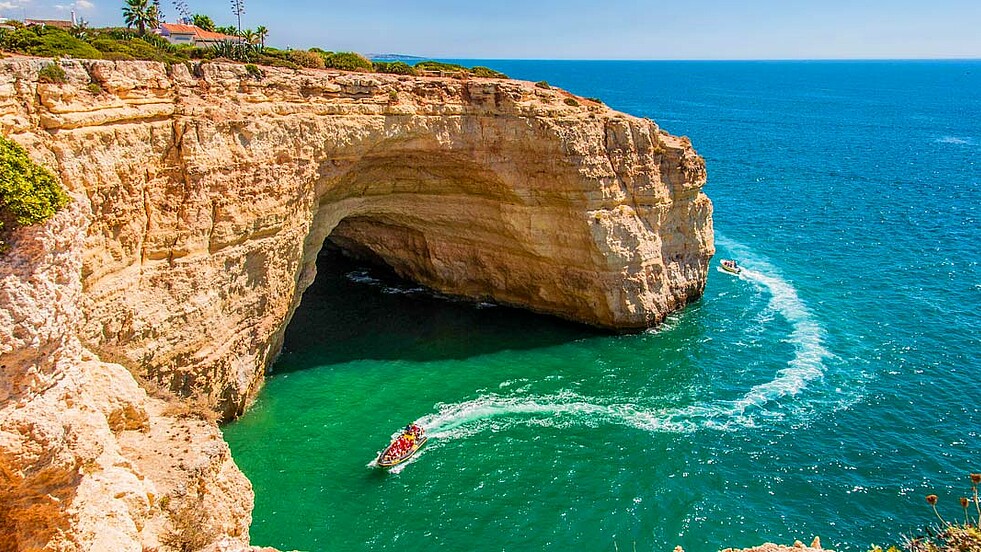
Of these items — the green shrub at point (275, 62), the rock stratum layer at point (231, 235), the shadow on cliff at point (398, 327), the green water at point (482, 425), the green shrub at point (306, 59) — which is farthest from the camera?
the shadow on cliff at point (398, 327)

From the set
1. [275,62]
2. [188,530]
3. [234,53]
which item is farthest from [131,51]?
[188,530]

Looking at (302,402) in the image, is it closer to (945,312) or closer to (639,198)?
(639,198)

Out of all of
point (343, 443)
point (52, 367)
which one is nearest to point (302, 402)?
point (343, 443)

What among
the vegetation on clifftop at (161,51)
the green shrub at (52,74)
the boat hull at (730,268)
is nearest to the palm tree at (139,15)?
the vegetation on clifftop at (161,51)

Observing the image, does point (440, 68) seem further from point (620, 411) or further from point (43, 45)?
point (620, 411)

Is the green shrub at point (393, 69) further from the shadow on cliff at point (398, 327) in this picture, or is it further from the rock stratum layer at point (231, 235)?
the shadow on cliff at point (398, 327)

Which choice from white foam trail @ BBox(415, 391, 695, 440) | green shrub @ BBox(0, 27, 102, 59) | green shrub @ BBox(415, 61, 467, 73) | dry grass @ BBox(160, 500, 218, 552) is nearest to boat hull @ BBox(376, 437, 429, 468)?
white foam trail @ BBox(415, 391, 695, 440)

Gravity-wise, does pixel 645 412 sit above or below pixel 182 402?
below
